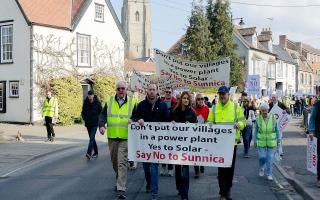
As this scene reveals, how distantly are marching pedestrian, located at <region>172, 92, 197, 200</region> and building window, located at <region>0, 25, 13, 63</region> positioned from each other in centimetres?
2224

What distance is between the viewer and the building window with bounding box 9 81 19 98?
27.9m

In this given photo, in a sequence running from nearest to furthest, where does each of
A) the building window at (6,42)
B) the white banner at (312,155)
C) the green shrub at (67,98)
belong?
1. the white banner at (312,155)
2. the green shrub at (67,98)
3. the building window at (6,42)

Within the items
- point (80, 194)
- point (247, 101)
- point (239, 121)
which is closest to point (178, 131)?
point (239, 121)

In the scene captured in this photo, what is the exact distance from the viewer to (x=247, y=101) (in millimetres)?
15102

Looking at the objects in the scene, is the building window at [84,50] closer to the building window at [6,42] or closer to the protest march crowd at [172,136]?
the building window at [6,42]

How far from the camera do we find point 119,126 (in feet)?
28.1

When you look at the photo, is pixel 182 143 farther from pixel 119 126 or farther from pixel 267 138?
pixel 267 138

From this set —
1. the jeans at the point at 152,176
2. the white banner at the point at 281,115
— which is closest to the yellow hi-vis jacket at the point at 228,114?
the jeans at the point at 152,176

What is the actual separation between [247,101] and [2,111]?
719 inches

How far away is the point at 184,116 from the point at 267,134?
10.0 feet

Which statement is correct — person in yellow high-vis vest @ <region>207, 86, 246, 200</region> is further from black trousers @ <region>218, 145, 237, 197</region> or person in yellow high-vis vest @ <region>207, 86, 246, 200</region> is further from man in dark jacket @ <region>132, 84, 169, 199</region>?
man in dark jacket @ <region>132, 84, 169, 199</region>

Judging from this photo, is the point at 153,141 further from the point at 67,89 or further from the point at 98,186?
the point at 67,89

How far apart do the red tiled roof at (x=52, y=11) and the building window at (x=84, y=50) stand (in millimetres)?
1525

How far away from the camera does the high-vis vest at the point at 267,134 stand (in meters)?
10.5
